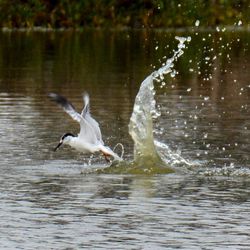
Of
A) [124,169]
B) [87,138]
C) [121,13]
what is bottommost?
[121,13]

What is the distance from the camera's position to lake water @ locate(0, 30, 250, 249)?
15836 millimetres

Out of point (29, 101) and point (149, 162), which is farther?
point (29, 101)

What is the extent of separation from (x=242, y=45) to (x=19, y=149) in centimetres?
3365

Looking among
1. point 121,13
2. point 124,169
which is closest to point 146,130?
point 124,169

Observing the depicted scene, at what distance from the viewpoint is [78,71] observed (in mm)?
40781

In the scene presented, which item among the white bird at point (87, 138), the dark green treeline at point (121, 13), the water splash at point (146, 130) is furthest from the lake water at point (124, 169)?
the dark green treeline at point (121, 13)

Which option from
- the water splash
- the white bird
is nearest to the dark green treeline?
the water splash

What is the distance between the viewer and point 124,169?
20.6 metres

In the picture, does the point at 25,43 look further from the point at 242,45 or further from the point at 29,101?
the point at 29,101

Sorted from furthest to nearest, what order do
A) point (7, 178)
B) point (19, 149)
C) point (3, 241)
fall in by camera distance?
point (19, 149), point (7, 178), point (3, 241)

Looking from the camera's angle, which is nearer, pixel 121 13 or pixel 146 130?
pixel 146 130

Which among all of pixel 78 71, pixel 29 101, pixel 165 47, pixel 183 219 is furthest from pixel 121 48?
pixel 183 219

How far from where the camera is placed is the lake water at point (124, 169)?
15836 millimetres

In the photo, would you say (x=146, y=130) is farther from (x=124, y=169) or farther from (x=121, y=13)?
(x=121, y=13)
